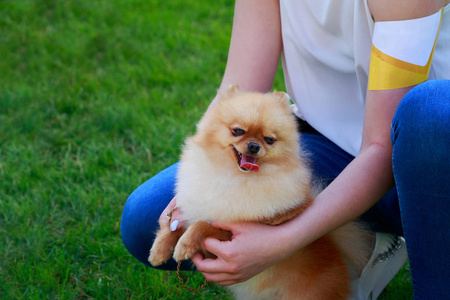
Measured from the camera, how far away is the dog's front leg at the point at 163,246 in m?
1.52

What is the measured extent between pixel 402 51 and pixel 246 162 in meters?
0.51

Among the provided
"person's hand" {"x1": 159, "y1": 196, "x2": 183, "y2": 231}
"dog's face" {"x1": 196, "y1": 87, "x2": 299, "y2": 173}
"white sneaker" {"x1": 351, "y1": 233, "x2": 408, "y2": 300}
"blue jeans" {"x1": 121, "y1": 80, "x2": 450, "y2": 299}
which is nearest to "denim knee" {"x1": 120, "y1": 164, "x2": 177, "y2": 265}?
"person's hand" {"x1": 159, "y1": 196, "x2": 183, "y2": 231}

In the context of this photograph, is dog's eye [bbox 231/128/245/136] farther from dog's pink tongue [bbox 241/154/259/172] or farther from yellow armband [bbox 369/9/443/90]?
yellow armband [bbox 369/9/443/90]

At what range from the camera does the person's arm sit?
1.36 meters

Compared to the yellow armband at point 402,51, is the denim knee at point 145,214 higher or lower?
lower

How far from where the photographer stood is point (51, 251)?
2127mm

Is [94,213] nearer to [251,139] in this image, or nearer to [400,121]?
[251,139]

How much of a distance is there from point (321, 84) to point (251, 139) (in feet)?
1.77

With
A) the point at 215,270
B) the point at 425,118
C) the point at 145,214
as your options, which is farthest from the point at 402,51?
the point at 145,214

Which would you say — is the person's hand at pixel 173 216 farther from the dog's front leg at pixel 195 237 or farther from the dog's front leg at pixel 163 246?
the dog's front leg at pixel 195 237

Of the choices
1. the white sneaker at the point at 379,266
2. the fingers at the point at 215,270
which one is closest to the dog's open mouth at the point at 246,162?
the fingers at the point at 215,270

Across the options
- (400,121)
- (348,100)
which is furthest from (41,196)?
(400,121)

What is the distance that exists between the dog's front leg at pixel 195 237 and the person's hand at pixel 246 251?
24 mm

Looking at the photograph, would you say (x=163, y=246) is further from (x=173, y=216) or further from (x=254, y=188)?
(x=254, y=188)
